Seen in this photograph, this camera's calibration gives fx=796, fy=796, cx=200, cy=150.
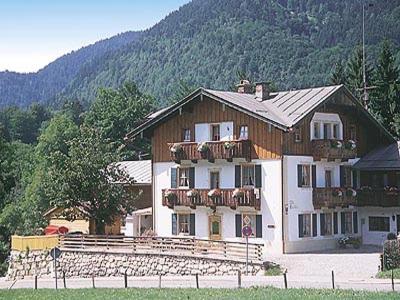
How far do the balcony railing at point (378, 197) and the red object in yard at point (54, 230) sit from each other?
1876 centimetres

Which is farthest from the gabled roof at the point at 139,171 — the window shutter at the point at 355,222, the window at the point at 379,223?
the window at the point at 379,223

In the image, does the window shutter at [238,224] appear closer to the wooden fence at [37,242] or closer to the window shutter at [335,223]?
the window shutter at [335,223]

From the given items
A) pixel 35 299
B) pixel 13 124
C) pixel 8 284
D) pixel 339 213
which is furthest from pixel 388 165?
pixel 13 124

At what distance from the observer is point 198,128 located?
46.9 meters

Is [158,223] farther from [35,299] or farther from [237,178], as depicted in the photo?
[35,299]

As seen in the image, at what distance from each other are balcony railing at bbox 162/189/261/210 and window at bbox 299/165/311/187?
2.74 m

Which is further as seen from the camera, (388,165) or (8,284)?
(388,165)

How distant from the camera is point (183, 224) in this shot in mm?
47625

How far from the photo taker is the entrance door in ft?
150

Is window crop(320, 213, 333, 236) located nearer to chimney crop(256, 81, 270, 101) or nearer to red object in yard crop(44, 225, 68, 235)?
chimney crop(256, 81, 270, 101)

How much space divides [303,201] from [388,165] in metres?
→ 5.92

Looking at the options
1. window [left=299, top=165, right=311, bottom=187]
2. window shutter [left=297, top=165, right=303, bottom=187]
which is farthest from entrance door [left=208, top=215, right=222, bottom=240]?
window [left=299, top=165, right=311, bottom=187]

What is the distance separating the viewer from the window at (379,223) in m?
47.0

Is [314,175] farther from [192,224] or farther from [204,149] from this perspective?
[192,224]
